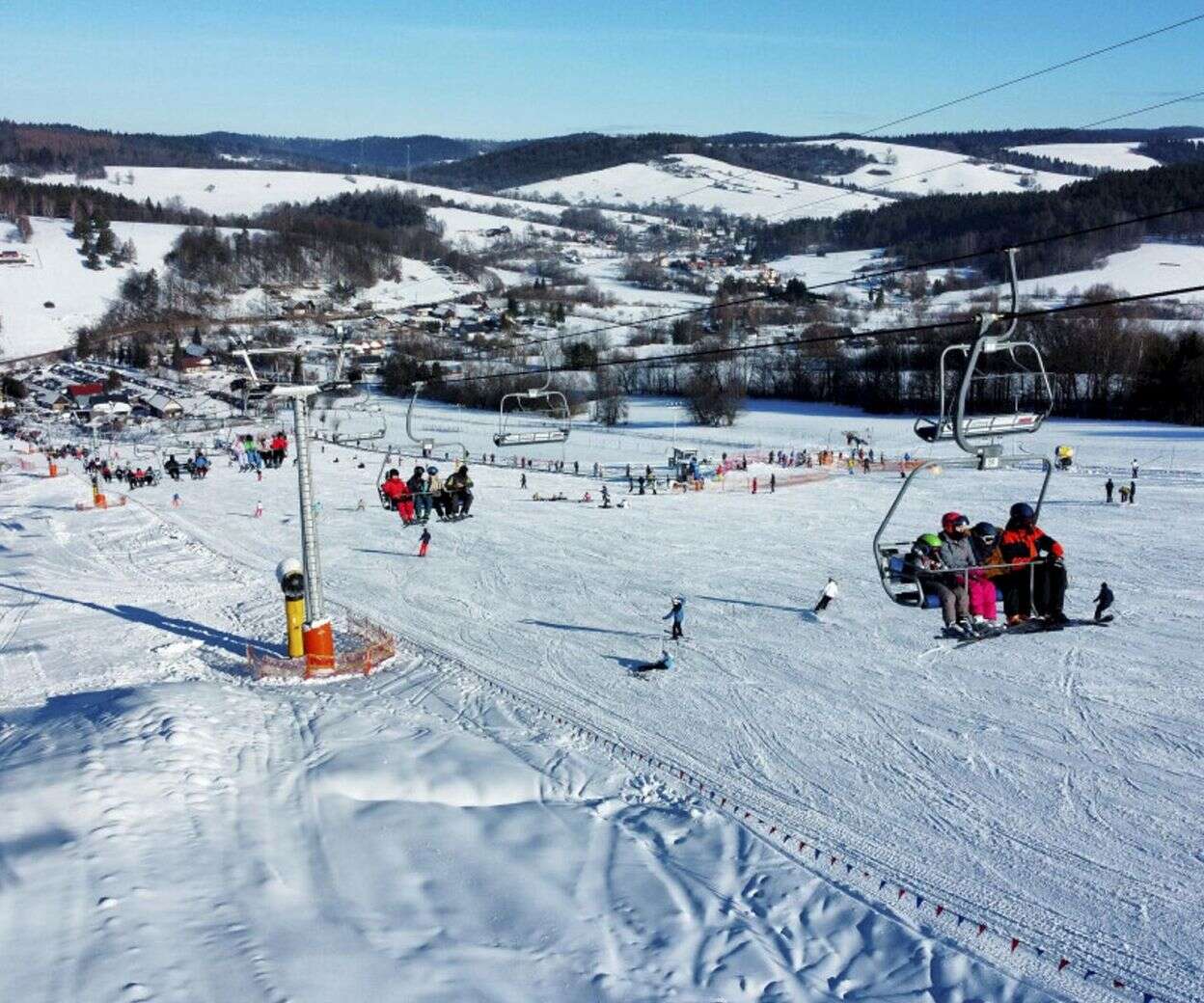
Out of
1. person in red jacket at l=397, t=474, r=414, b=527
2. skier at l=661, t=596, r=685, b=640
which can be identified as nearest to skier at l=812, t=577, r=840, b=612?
skier at l=661, t=596, r=685, b=640

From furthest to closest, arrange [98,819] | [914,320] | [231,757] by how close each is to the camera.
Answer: [914,320] → [231,757] → [98,819]

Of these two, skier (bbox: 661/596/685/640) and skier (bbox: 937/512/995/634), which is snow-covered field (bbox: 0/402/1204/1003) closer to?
skier (bbox: 661/596/685/640)

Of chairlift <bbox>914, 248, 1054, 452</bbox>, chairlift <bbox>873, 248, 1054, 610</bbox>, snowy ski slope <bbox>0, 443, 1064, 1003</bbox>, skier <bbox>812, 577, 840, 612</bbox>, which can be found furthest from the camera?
skier <bbox>812, 577, 840, 612</bbox>

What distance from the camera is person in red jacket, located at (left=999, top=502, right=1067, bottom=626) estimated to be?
340 inches

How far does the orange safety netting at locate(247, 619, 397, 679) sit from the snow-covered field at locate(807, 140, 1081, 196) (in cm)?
15281

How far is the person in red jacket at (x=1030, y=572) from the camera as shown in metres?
8.64

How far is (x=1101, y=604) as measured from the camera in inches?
671

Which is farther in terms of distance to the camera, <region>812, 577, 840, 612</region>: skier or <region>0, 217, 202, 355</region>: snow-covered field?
<region>0, 217, 202, 355</region>: snow-covered field

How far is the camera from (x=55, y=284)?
355 ft

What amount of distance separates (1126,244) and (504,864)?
110615 mm

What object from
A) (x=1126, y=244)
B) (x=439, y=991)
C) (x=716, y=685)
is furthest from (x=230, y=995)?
(x=1126, y=244)

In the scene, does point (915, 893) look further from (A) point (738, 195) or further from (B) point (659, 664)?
(A) point (738, 195)

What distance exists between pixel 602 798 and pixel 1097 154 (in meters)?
206

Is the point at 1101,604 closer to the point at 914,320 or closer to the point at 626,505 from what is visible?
the point at 626,505
